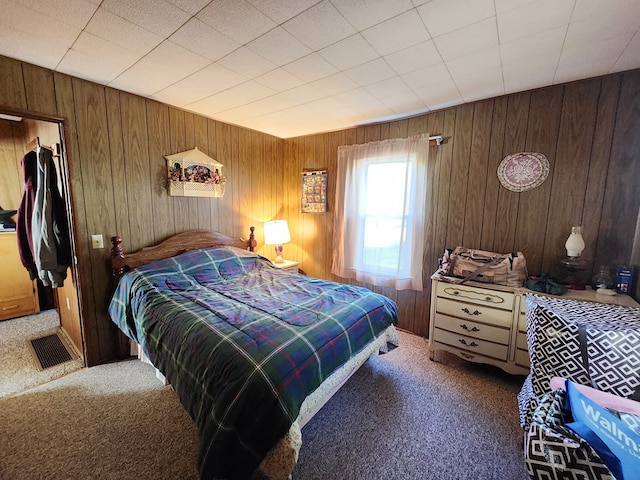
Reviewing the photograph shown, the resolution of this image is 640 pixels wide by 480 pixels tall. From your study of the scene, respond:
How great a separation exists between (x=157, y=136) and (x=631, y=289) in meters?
4.06

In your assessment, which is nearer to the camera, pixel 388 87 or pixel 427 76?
pixel 427 76

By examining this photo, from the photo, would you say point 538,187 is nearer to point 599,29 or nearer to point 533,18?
point 599,29

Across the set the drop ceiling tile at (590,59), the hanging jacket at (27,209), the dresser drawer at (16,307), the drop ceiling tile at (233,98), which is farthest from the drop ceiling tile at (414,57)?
the dresser drawer at (16,307)

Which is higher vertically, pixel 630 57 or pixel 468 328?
pixel 630 57

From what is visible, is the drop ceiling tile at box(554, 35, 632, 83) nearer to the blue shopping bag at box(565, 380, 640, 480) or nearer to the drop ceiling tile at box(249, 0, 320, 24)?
the drop ceiling tile at box(249, 0, 320, 24)

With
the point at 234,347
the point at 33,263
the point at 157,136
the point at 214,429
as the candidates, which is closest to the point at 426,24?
the point at 234,347

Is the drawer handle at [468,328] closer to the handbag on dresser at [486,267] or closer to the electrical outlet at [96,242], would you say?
the handbag on dresser at [486,267]

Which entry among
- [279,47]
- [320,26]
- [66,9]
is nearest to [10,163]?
[66,9]

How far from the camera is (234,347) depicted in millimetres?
1342

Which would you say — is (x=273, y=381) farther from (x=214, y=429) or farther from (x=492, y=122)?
(x=492, y=122)

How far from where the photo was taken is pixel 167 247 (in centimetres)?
263

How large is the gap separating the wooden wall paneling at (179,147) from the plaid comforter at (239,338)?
0.48 m

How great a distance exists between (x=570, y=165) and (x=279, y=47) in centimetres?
235

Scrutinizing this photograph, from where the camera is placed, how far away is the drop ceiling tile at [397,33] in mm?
1374
